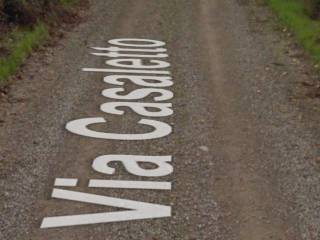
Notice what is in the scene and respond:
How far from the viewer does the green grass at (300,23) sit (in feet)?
48.3

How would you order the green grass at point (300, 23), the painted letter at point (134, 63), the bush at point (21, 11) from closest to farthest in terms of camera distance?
the painted letter at point (134, 63) → the green grass at point (300, 23) → the bush at point (21, 11)

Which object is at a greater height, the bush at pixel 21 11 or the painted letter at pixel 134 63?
the bush at pixel 21 11

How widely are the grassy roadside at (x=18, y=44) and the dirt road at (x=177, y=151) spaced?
11.6 inches

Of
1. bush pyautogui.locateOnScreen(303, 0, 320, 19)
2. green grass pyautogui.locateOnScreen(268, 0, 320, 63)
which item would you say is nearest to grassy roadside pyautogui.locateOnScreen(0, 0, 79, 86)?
green grass pyautogui.locateOnScreen(268, 0, 320, 63)

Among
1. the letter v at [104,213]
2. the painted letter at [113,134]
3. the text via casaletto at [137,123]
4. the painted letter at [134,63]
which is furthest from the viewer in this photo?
the painted letter at [134,63]

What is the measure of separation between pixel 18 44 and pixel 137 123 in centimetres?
500

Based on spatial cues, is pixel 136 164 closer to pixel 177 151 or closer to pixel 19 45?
pixel 177 151

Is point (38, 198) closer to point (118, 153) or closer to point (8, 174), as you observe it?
point (8, 174)

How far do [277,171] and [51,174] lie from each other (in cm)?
288

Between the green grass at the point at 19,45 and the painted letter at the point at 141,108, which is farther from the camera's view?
the green grass at the point at 19,45

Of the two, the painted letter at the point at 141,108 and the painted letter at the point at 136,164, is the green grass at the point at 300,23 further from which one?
the painted letter at the point at 136,164

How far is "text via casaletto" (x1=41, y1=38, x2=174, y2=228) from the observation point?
710cm

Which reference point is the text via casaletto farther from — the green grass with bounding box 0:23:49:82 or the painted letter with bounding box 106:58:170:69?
the green grass with bounding box 0:23:49:82

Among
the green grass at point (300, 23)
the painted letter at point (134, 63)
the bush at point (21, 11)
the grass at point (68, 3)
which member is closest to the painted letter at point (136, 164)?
the painted letter at point (134, 63)
